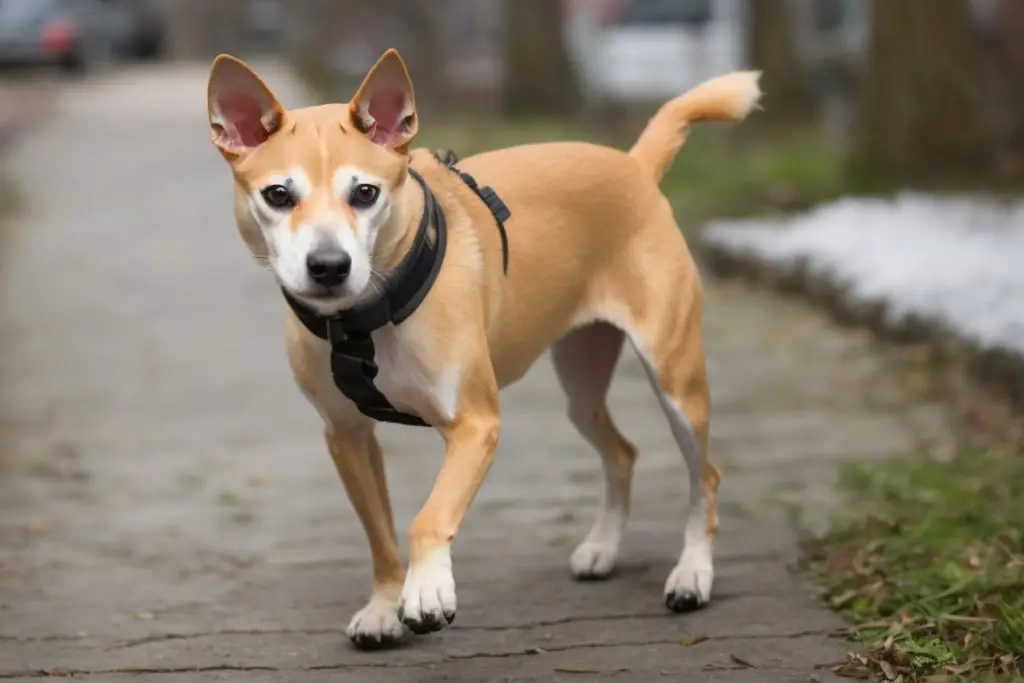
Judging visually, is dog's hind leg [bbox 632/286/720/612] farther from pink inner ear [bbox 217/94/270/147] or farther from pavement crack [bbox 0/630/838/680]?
pink inner ear [bbox 217/94/270/147]

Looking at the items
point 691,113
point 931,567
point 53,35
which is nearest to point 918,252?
point 691,113

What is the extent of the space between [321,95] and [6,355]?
49.8 ft

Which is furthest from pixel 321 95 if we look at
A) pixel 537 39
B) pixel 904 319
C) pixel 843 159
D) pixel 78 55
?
pixel 904 319

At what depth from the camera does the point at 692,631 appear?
4.49m

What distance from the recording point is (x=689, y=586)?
466cm

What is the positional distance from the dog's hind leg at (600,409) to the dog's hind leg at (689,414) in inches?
13.9

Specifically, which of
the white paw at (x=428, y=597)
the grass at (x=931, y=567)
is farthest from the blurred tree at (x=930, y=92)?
the white paw at (x=428, y=597)

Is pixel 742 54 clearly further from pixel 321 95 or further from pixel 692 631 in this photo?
pixel 692 631

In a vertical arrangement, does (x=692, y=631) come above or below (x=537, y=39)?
above

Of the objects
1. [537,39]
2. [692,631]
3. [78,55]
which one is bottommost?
[78,55]

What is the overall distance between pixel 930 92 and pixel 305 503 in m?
6.26

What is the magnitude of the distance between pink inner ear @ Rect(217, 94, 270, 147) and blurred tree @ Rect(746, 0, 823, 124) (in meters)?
13.8

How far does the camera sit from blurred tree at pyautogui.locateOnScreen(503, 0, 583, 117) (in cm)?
1980

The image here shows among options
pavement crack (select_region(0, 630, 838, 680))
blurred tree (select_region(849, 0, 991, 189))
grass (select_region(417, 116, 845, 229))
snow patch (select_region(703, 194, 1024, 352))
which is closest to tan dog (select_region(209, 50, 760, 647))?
pavement crack (select_region(0, 630, 838, 680))
